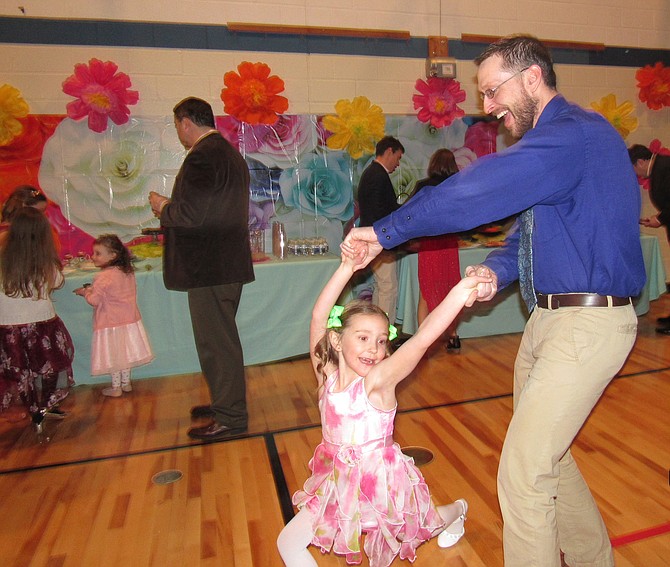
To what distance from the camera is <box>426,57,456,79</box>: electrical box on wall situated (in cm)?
529

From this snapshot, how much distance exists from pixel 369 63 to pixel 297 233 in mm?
1816

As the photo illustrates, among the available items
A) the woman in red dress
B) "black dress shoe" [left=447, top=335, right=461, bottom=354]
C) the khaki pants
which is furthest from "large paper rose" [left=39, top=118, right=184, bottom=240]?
"black dress shoe" [left=447, top=335, right=461, bottom=354]

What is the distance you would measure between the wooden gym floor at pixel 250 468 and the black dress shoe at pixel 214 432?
7 cm

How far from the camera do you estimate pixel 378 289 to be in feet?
15.2

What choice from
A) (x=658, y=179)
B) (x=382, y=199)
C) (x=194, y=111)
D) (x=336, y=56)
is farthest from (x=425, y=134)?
(x=194, y=111)

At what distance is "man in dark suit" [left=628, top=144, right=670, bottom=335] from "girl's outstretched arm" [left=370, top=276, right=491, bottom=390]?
12.1 ft

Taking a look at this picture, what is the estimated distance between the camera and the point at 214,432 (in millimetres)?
3129

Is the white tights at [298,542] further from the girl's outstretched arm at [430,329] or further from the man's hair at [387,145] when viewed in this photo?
the man's hair at [387,145]

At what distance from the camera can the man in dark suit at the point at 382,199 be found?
172 inches

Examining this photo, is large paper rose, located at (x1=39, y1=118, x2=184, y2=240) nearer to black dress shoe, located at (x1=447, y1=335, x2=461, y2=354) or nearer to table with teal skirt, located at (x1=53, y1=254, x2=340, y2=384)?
table with teal skirt, located at (x1=53, y1=254, x2=340, y2=384)

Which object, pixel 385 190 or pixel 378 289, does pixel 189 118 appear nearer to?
pixel 385 190

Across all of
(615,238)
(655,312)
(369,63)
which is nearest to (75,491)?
(615,238)

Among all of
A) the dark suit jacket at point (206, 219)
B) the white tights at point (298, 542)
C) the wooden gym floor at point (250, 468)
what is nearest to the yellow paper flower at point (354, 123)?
the dark suit jacket at point (206, 219)

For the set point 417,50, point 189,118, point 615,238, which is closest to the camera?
point 615,238
